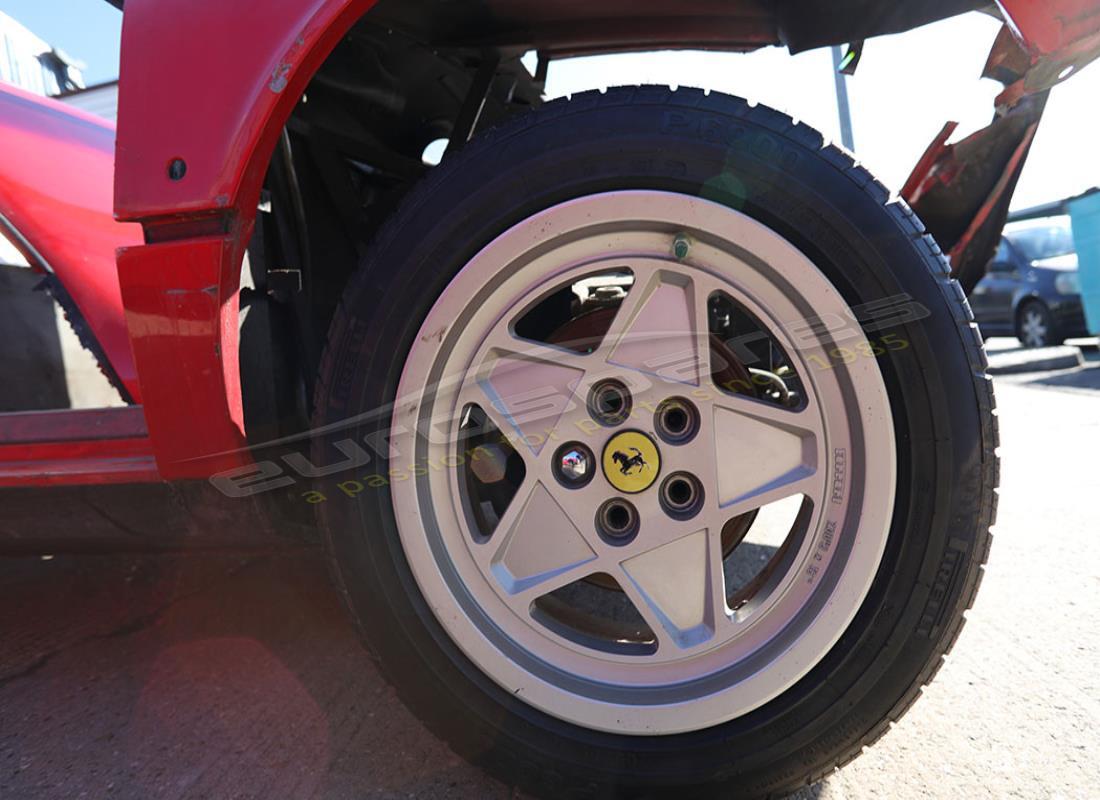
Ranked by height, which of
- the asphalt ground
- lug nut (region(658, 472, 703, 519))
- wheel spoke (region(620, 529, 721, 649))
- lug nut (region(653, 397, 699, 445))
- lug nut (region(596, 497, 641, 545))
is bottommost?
the asphalt ground

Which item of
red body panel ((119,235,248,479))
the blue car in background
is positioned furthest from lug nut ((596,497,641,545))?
the blue car in background

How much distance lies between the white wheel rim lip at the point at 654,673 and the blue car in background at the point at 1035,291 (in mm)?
10449

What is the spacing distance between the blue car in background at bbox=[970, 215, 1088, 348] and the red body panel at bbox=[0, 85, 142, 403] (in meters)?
10.9

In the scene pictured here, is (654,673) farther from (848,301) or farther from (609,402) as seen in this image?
(848,301)

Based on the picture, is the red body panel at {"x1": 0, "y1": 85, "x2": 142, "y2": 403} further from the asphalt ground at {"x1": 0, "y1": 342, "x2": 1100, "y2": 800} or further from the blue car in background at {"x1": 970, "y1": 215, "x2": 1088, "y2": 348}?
the blue car in background at {"x1": 970, "y1": 215, "x2": 1088, "y2": 348}

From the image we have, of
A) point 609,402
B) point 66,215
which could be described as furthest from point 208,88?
point 66,215

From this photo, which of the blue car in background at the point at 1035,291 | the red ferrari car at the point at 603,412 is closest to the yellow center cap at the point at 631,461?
the red ferrari car at the point at 603,412

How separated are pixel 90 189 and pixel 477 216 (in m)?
1.72

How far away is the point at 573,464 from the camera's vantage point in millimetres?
1258

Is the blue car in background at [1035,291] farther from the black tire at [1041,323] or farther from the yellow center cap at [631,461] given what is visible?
the yellow center cap at [631,461]

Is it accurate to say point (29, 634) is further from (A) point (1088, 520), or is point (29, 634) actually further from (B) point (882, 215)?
(A) point (1088, 520)

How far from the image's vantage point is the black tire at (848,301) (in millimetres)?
1107

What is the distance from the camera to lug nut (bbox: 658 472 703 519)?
4.02ft

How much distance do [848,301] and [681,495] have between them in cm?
46
